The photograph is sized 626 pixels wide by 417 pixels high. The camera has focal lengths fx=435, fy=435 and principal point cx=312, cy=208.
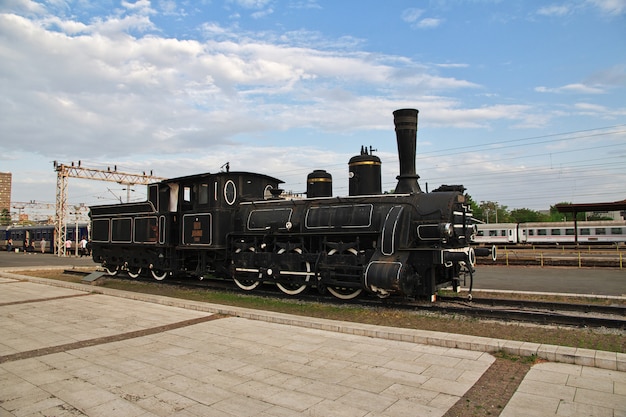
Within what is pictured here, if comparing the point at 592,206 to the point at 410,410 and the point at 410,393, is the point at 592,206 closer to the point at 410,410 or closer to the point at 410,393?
the point at 410,393

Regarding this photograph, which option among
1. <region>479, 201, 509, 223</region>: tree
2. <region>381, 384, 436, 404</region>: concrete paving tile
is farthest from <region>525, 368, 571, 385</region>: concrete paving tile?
<region>479, 201, 509, 223</region>: tree

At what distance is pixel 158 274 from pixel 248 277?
4.80 meters

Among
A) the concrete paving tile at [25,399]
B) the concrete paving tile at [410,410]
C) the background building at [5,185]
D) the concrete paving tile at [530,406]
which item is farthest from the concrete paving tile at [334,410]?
the background building at [5,185]

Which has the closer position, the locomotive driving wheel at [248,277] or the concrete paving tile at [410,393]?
the concrete paving tile at [410,393]

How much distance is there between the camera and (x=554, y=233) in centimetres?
4297

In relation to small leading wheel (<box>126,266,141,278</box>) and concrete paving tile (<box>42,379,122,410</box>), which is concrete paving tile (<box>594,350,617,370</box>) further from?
small leading wheel (<box>126,266,141,278</box>)

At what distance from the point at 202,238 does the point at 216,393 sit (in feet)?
28.2

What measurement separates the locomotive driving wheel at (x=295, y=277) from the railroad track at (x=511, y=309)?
7.3 inches

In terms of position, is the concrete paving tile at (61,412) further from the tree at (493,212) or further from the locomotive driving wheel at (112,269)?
the tree at (493,212)

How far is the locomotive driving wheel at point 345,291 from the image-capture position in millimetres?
10297

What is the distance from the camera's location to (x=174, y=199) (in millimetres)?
14047

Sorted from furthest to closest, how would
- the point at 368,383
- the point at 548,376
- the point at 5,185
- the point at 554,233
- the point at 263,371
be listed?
the point at 5,185
the point at 554,233
the point at 263,371
the point at 548,376
the point at 368,383

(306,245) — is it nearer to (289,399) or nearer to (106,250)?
(289,399)

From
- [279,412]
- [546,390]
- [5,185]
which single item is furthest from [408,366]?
[5,185]
